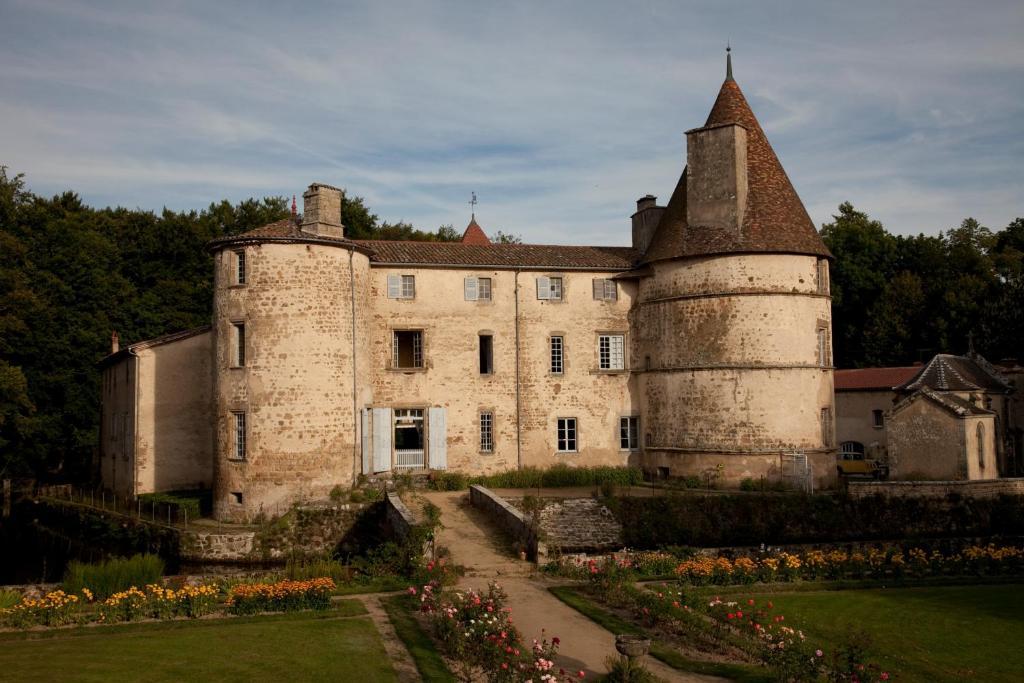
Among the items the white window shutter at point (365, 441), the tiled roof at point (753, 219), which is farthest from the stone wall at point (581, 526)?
the tiled roof at point (753, 219)

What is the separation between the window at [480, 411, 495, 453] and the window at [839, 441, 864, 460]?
19398 millimetres

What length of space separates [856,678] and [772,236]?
19.8 metres

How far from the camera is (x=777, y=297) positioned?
2812 cm

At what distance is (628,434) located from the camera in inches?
1232

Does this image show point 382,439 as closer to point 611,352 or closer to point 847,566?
point 611,352

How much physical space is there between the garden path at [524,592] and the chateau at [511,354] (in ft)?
15.2

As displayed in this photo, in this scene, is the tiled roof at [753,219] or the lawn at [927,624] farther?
the tiled roof at [753,219]

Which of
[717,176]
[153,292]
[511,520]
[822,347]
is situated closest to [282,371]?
[511,520]

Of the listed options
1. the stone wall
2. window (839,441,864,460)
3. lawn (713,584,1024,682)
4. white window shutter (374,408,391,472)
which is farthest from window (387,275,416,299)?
window (839,441,864,460)

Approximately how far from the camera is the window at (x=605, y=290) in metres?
31.5

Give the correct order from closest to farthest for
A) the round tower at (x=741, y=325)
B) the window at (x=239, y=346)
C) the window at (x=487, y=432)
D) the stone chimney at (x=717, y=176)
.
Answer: the window at (x=239, y=346) → the round tower at (x=741, y=325) → the stone chimney at (x=717, y=176) → the window at (x=487, y=432)

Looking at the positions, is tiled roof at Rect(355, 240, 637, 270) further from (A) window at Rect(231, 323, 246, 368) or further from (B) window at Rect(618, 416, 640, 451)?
(B) window at Rect(618, 416, 640, 451)

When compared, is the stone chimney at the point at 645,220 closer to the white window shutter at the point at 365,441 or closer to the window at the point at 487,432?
the window at the point at 487,432

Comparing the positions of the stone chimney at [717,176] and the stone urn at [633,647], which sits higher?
the stone chimney at [717,176]
